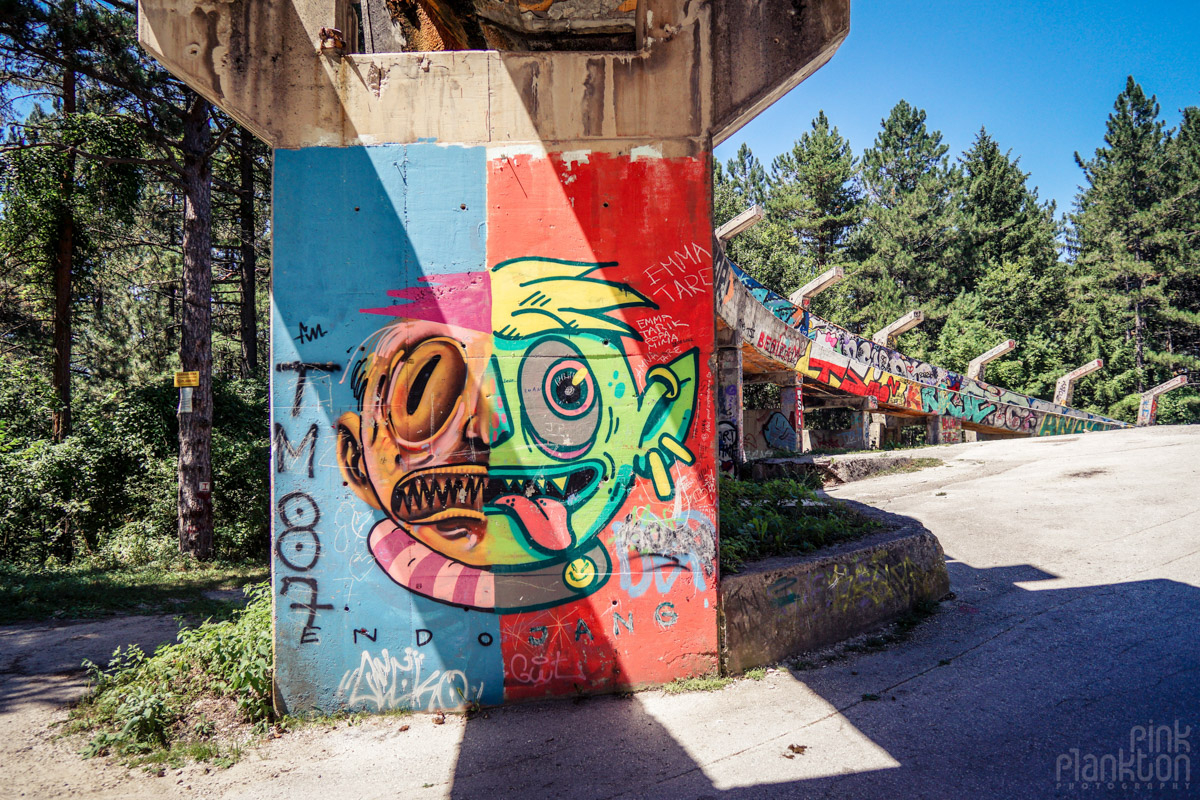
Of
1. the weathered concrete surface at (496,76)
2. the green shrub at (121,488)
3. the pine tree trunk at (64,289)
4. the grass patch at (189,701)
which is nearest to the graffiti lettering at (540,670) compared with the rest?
the grass patch at (189,701)

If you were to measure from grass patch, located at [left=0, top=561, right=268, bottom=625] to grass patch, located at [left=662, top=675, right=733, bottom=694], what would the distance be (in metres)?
4.72

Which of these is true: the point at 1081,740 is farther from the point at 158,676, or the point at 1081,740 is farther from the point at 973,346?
the point at 973,346

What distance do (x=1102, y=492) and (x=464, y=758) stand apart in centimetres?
1004

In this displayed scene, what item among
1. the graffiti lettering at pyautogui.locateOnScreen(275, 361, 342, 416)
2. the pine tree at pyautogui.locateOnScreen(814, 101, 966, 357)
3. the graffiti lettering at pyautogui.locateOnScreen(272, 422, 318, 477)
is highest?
the pine tree at pyautogui.locateOnScreen(814, 101, 966, 357)

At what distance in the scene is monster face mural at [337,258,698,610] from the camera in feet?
13.8

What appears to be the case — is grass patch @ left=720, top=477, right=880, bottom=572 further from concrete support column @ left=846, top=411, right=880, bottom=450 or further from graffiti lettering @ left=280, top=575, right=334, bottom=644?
concrete support column @ left=846, top=411, right=880, bottom=450

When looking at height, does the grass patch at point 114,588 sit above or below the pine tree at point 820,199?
below

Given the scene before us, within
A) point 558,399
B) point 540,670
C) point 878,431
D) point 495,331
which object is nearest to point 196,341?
point 495,331

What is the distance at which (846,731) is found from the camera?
11.7ft

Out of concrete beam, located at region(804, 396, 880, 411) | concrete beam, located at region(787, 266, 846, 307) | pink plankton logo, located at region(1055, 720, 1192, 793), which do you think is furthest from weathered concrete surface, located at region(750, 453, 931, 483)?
pink plankton logo, located at region(1055, 720, 1192, 793)

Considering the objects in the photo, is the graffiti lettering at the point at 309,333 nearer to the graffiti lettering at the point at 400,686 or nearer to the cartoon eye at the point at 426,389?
the cartoon eye at the point at 426,389

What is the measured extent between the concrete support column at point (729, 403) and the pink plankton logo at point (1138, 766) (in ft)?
24.8

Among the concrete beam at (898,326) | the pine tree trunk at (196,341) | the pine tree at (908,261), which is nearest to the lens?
the pine tree trunk at (196,341)

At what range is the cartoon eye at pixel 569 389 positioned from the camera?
4320 millimetres
